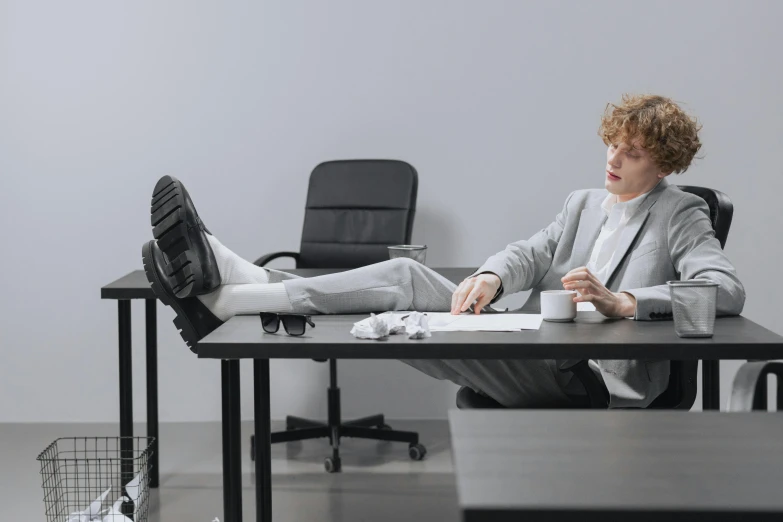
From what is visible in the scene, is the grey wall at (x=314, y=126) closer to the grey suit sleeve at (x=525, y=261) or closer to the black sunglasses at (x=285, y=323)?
the grey suit sleeve at (x=525, y=261)

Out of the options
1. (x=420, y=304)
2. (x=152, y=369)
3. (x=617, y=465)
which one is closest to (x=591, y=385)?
(x=420, y=304)

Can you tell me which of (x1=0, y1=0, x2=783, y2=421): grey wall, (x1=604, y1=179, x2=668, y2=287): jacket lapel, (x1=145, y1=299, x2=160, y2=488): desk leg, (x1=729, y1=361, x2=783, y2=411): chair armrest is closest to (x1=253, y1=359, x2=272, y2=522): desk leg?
(x1=604, y1=179, x2=668, y2=287): jacket lapel

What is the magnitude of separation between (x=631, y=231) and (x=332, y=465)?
1592 mm

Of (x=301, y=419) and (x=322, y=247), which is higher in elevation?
(x=322, y=247)

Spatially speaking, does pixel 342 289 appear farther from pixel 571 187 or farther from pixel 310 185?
pixel 571 187

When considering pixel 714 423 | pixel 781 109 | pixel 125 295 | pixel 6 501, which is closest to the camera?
pixel 714 423

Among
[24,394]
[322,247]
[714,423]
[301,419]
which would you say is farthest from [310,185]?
[714,423]

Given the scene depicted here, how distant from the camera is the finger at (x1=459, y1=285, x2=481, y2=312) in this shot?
2186 millimetres

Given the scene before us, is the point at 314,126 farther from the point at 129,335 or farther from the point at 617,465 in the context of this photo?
the point at 617,465

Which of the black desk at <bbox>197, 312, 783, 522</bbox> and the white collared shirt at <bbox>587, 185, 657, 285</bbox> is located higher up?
the white collared shirt at <bbox>587, 185, 657, 285</bbox>

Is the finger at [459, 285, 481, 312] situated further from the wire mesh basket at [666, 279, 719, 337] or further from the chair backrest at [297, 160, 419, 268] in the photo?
the chair backrest at [297, 160, 419, 268]

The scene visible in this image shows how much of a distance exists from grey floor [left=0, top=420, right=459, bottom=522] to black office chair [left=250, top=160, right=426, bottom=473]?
124mm

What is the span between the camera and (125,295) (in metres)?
2.77

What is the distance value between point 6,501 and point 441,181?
2128 mm
